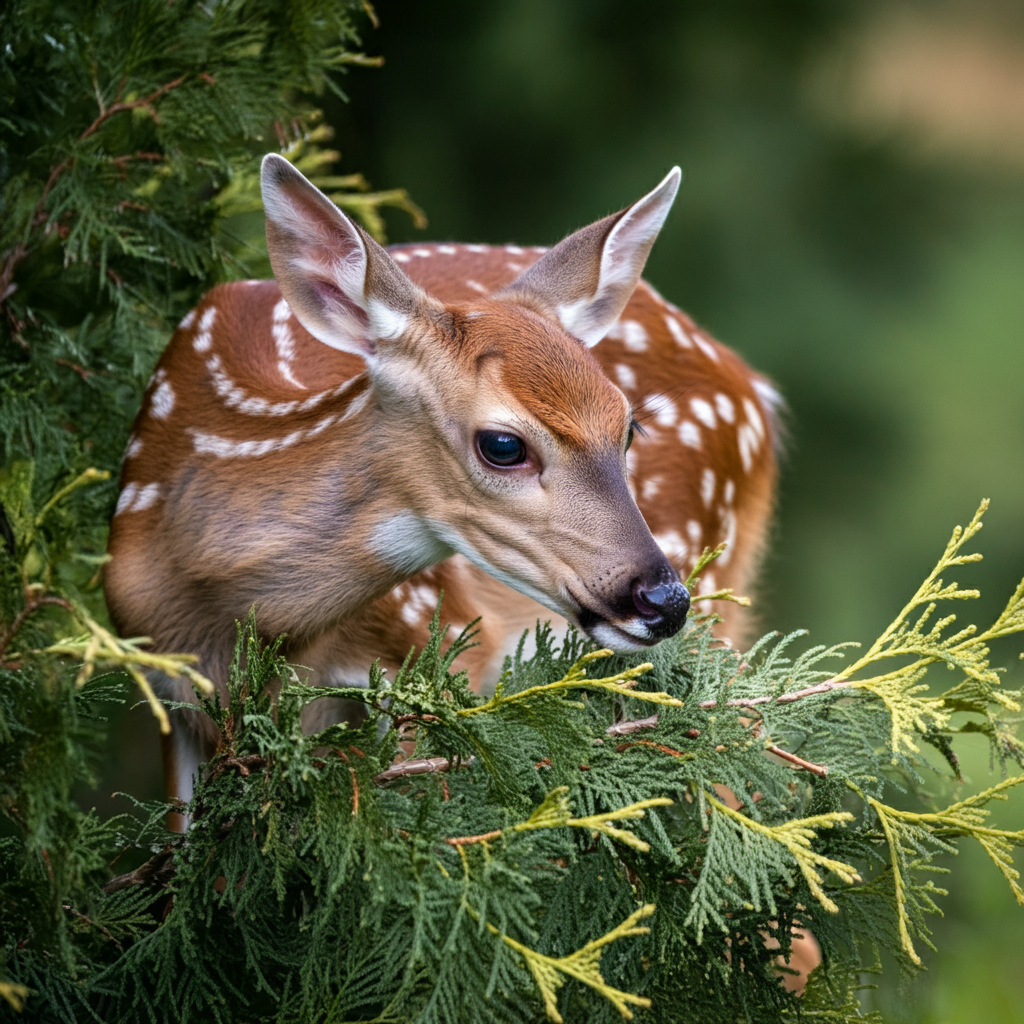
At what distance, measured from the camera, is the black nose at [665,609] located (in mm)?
1752

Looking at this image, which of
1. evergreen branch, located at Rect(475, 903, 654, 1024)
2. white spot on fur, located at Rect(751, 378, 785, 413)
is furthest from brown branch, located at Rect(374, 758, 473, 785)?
white spot on fur, located at Rect(751, 378, 785, 413)

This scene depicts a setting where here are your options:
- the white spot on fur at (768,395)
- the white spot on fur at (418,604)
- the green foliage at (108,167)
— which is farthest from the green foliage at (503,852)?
the white spot on fur at (768,395)

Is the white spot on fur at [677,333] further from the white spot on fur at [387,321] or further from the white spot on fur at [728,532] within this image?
the white spot on fur at [387,321]

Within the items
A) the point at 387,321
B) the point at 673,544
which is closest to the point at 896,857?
the point at 387,321

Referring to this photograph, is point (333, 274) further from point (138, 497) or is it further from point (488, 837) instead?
point (488, 837)

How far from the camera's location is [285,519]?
212cm

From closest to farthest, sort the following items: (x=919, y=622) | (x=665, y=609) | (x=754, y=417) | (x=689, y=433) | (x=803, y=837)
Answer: (x=803, y=837) → (x=919, y=622) → (x=665, y=609) → (x=689, y=433) → (x=754, y=417)

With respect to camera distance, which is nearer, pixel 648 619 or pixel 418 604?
pixel 648 619

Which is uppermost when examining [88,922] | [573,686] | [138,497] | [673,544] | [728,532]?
[573,686]

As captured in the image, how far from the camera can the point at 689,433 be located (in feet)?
10.5

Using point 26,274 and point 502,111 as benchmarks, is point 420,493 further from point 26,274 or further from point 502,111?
point 502,111

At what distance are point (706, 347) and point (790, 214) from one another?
2228 mm

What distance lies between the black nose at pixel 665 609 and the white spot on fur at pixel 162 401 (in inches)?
44.3

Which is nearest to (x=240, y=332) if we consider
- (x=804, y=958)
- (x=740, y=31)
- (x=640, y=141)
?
(x=804, y=958)
